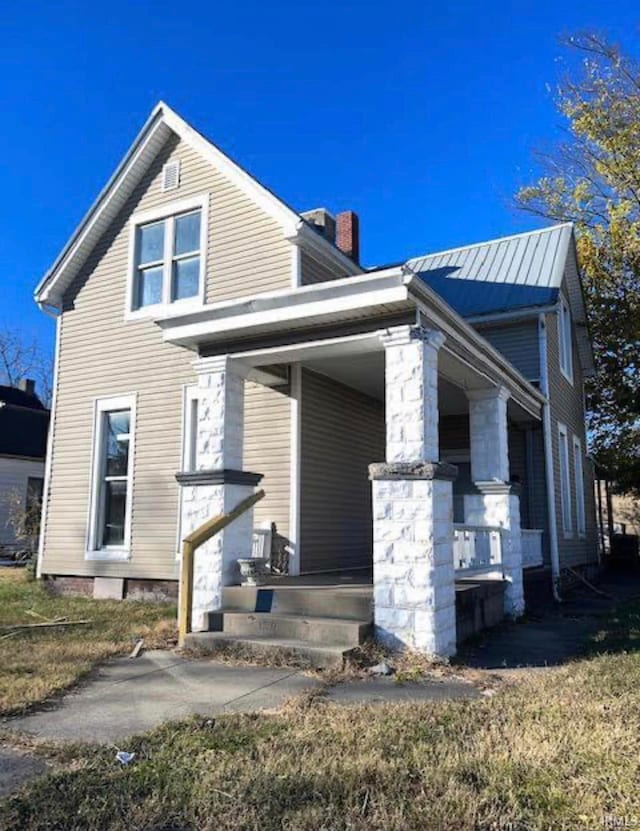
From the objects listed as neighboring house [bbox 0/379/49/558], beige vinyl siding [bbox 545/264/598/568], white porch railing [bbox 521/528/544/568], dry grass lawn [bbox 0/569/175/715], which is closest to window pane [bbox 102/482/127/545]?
dry grass lawn [bbox 0/569/175/715]

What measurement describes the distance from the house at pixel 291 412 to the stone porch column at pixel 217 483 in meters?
0.02

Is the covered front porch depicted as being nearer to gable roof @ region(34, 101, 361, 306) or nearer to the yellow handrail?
the yellow handrail

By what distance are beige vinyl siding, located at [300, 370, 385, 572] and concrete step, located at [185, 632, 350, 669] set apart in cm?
251

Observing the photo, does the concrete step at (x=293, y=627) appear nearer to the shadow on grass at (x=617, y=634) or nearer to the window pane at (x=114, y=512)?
the shadow on grass at (x=617, y=634)

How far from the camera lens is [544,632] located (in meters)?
7.92

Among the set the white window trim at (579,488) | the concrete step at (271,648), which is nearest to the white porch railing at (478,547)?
the concrete step at (271,648)

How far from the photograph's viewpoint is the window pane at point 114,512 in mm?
11070

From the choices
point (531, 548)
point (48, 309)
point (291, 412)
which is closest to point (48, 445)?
point (48, 309)

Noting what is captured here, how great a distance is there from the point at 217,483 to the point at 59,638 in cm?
226

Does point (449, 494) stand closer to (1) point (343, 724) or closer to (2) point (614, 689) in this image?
(2) point (614, 689)

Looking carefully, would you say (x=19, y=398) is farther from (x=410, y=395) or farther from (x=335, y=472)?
(x=410, y=395)

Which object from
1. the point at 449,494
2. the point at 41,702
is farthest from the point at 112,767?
the point at 449,494

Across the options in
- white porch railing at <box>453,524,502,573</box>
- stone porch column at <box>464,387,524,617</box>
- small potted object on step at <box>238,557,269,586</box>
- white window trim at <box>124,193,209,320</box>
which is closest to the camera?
small potted object on step at <box>238,557,269,586</box>

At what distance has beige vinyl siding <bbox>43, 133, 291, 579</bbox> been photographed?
1025cm
